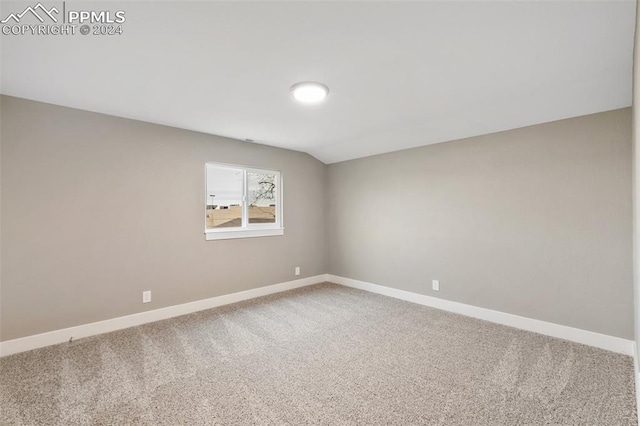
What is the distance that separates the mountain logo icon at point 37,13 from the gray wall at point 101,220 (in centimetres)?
140

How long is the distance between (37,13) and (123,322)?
2758 mm

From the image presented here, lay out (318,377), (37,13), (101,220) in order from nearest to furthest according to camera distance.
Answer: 1. (37,13)
2. (318,377)
3. (101,220)

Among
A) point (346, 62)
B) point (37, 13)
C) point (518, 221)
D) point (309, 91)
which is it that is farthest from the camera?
point (518, 221)

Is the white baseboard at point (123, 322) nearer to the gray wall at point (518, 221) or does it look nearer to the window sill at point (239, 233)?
the window sill at point (239, 233)

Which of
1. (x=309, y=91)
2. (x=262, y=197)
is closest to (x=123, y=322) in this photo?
(x=262, y=197)

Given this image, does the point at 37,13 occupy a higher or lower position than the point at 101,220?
higher

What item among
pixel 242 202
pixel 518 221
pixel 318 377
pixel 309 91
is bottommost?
pixel 318 377

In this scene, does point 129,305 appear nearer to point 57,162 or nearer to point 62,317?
point 62,317

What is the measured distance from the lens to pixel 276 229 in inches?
176

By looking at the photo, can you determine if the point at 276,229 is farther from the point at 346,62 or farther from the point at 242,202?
the point at 346,62

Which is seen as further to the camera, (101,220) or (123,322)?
(123,322)

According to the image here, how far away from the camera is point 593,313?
2.63 meters

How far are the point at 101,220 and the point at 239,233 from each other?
157 cm

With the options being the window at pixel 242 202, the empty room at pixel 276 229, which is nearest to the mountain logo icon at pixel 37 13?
the empty room at pixel 276 229
